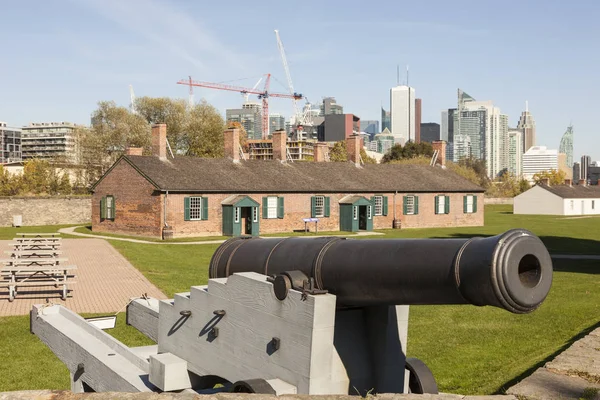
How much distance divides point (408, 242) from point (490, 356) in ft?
17.4

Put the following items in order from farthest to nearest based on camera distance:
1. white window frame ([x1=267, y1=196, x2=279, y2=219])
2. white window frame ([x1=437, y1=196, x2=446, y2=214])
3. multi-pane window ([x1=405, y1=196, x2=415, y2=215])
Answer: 1. white window frame ([x1=437, y1=196, x2=446, y2=214])
2. multi-pane window ([x1=405, y1=196, x2=415, y2=215])
3. white window frame ([x1=267, y1=196, x2=279, y2=219])

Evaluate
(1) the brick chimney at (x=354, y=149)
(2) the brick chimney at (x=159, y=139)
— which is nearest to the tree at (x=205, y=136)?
(1) the brick chimney at (x=354, y=149)

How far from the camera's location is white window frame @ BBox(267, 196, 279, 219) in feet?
112

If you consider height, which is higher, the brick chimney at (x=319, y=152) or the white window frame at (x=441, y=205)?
the brick chimney at (x=319, y=152)

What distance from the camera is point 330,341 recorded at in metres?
4.04

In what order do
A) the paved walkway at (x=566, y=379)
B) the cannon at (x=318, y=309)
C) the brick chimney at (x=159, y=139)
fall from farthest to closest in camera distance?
the brick chimney at (x=159, y=139)
the paved walkway at (x=566, y=379)
the cannon at (x=318, y=309)

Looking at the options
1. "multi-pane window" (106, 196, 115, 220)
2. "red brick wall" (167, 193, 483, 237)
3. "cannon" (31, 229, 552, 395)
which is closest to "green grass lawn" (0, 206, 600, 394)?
"cannon" (31, 229, 552, 395)

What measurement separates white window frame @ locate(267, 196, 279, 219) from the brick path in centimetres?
1223

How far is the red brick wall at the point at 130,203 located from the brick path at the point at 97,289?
801 centimetres

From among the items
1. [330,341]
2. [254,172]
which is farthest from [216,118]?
[330,341]

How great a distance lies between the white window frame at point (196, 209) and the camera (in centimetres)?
3164

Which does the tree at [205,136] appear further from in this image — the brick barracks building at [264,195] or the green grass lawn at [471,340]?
the green grass lawn at [471,340]

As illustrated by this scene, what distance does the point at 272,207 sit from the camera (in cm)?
3425

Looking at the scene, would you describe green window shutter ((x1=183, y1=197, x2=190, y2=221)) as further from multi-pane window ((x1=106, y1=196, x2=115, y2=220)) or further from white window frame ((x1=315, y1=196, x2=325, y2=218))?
white window frame ((x1=315, y1=196, x2=325, y2=218))
